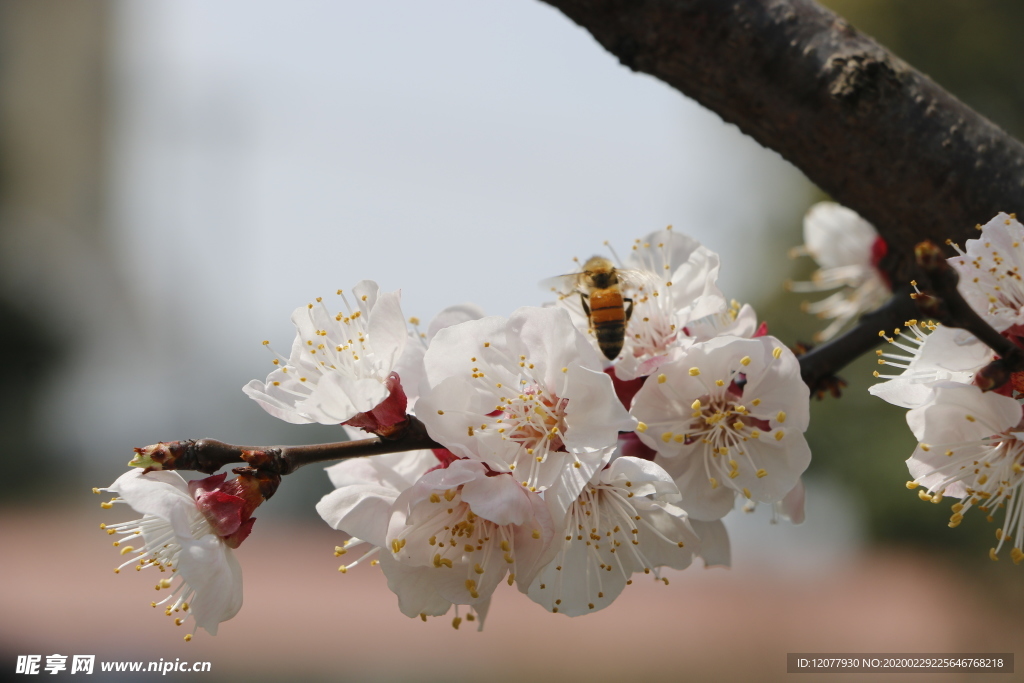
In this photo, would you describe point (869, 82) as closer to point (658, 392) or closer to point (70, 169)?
point (658, 392)

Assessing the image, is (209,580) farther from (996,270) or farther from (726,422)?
(996,270)

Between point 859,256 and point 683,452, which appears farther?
point 859,256

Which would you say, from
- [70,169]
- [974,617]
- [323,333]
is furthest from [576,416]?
[70,169]

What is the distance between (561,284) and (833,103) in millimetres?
458

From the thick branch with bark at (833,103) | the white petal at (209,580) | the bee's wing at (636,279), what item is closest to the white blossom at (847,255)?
the thick branch with bark at (833,103)

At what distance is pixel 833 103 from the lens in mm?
992

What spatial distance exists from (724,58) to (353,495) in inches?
30.4

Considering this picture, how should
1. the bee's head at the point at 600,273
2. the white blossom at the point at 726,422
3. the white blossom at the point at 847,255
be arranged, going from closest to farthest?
1. the white blossom at the point at 726,422
2. the bee's head at the point at 600,273
3. the white blossom at the point at 847,255

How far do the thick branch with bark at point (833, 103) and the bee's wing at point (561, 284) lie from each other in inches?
12.7

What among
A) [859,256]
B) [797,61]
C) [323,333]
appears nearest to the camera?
[323,333]

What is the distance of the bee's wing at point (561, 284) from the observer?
1.12m

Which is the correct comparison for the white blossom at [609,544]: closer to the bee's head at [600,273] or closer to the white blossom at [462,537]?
the white blossom at [462,537]

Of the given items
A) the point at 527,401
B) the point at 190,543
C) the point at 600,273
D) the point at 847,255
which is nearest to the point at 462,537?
the point at 527,401

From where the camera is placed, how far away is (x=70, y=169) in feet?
50.0
